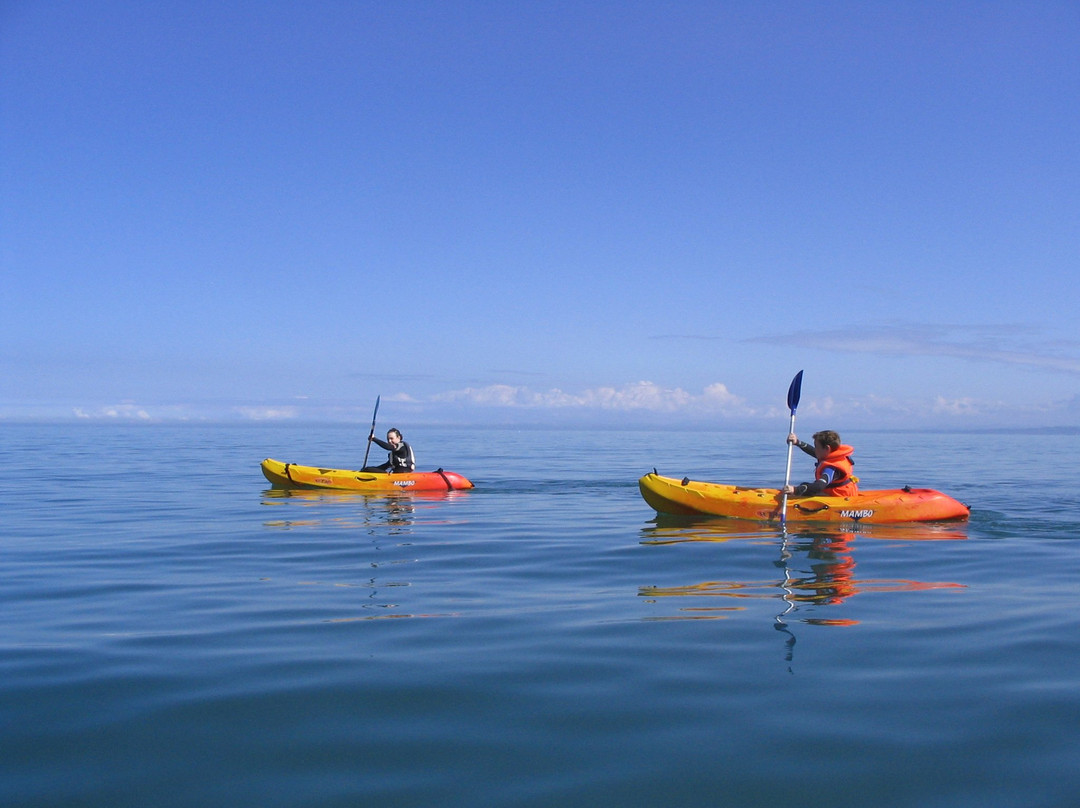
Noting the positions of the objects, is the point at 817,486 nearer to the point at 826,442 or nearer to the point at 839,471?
the point at 839,471

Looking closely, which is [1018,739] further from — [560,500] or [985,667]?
[560,500]

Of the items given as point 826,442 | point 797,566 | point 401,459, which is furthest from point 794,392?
point 401,459

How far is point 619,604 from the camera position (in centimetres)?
786

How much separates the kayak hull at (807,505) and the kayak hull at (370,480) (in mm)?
6929

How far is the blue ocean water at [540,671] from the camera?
13.1ft

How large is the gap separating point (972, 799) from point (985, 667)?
7.28ft

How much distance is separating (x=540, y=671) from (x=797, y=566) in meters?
5.36

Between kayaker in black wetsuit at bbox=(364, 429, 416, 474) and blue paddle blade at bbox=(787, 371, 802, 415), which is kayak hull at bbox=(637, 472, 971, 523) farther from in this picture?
kayaker in black wetsuit at bbox=(364, 429, 416, 474)

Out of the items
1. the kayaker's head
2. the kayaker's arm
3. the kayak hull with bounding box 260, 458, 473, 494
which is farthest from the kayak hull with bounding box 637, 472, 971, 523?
the kayak hull with bounding box 260, 458, 473, 494

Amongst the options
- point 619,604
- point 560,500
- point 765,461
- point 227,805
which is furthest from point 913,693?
point 765,461

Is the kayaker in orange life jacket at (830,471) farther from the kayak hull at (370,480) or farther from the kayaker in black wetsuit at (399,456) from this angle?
the kayaker in black wetsuit at (399,456)

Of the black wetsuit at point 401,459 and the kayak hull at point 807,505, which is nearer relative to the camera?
the kayak hull at point 807,505

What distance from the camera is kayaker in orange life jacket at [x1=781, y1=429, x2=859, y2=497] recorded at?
46.5ft

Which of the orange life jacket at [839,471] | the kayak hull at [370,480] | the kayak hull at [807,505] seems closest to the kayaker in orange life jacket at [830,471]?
the orange life jacket at [839,471]
